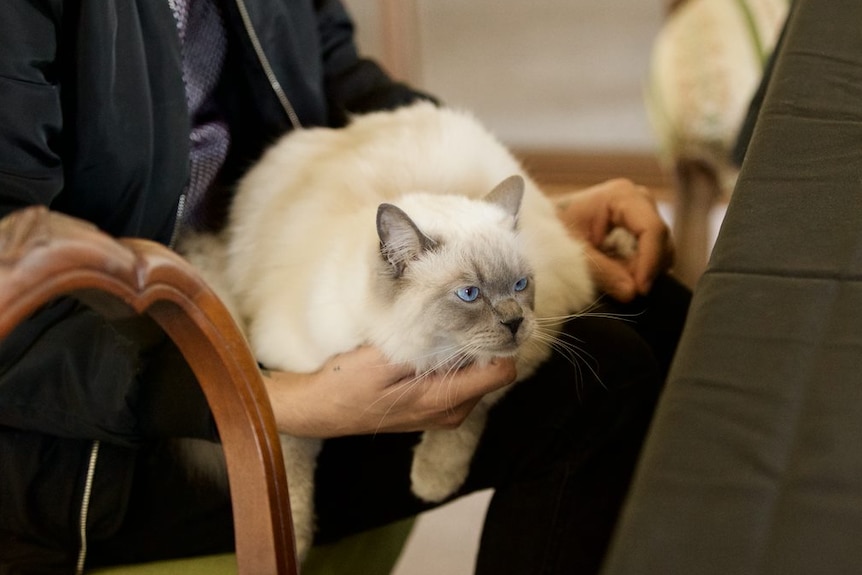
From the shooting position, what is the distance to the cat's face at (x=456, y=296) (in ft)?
3.11

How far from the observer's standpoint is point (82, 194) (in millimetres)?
986

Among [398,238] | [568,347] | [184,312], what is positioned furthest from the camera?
[568,347]

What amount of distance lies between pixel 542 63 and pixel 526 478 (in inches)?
88.3

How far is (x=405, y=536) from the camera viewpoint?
118 cm

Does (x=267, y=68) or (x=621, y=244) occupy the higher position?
(x=267, y=68)

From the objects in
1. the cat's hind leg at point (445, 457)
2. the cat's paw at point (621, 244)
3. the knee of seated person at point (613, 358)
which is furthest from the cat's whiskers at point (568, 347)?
the cat's paw at point (621, 244)

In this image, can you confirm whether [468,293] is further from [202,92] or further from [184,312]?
[202,92]

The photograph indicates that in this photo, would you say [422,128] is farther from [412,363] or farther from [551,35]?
[551,35]

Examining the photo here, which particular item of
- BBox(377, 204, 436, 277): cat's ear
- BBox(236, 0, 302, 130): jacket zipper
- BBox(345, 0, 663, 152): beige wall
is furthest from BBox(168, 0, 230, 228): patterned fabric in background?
BBox(345, 0, 663, 152): beige wall

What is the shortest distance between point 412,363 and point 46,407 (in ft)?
1.29

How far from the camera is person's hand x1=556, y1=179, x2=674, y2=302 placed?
1.18 m

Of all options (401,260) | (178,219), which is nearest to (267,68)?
(178,219)

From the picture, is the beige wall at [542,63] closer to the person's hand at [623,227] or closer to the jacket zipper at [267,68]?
the person's hand at [623,227]

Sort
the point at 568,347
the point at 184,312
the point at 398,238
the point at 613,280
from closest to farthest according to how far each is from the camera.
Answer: the point at 184,312 → the point at 398,238 → the point at 568,347 → the point at 613,280
